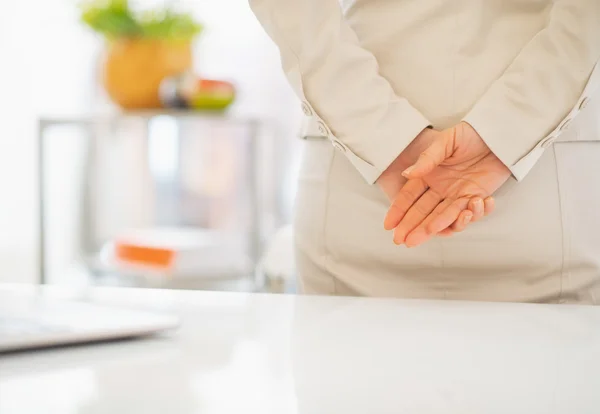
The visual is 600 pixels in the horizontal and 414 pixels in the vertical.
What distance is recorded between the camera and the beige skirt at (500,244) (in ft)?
2.94

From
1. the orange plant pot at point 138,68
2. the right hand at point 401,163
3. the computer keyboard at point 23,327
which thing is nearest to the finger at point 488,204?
the right hand at point 401,163

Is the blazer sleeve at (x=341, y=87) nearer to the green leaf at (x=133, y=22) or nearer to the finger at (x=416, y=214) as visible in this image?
the finger at (x=416, y=214)

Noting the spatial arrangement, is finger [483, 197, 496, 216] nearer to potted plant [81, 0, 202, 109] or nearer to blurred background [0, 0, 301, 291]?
blurred background [0, 0, 301, 291]

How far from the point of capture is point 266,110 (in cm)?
337

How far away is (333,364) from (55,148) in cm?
297

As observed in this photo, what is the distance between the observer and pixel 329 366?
1.49ft

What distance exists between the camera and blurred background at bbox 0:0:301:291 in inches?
114

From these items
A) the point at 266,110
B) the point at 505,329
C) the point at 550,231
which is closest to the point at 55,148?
the point at 266,110

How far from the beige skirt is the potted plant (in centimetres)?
210

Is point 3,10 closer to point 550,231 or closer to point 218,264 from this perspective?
point 218,264

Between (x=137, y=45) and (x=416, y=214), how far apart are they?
2.29 m

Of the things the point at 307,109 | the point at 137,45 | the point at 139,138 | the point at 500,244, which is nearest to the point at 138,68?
the point at 137,45

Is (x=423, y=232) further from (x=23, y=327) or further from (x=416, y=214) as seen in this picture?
(x=23, y=327)

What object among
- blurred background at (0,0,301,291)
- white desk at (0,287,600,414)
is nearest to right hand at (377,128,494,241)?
white desk at (0,287,600,414)
